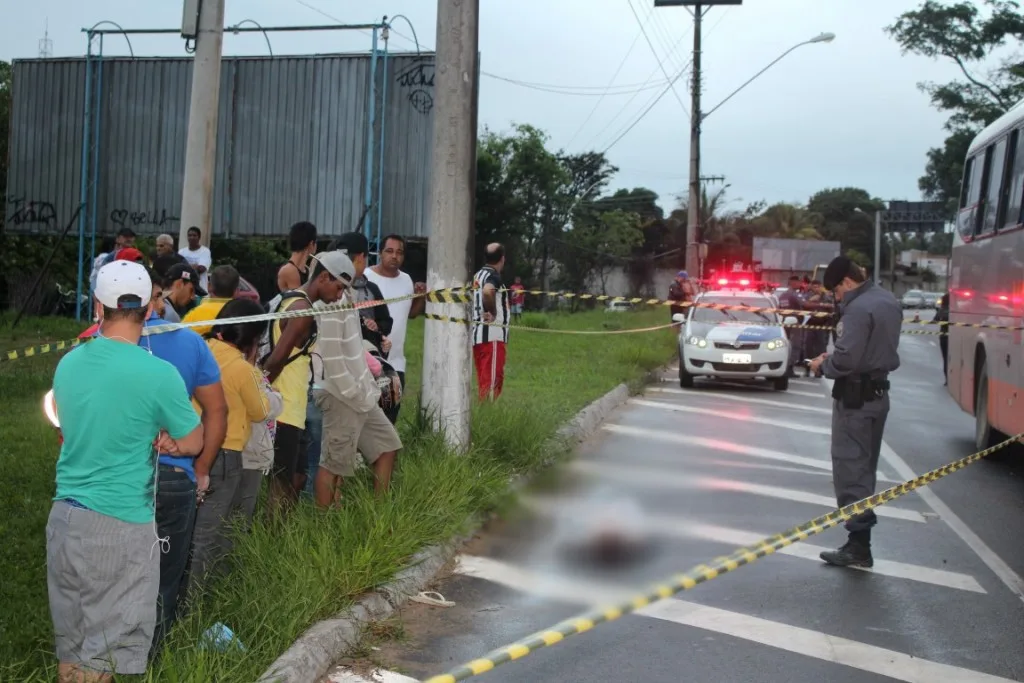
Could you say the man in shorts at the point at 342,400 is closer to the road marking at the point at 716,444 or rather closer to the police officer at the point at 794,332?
the road marking at the point at 716,444

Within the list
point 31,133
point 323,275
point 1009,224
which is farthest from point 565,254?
point 323,275

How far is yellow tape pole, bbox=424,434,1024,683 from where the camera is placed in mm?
4113

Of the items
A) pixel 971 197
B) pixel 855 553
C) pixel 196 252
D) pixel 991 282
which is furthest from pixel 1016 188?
pixel 196 252

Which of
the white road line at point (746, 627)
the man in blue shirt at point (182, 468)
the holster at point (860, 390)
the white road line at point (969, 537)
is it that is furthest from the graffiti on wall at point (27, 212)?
the man in blue shirt at point (182, 468)

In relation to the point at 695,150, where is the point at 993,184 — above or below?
below

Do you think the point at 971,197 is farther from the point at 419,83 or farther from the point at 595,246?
the point at 595,246

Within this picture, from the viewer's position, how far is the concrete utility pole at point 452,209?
29.0 ft

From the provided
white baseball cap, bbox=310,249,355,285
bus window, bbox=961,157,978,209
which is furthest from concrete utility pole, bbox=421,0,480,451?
bus window, bbox=961,157,978,209

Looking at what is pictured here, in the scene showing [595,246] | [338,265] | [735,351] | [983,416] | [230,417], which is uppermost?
[595,246]

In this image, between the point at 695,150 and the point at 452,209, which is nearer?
the point at 452,209

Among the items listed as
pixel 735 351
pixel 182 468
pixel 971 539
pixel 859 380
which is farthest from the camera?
pixel 735 351

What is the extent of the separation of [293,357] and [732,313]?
12.6m

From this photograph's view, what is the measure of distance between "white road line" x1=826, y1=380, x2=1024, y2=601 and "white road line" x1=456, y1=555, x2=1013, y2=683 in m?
1.48

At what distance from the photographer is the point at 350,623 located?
5.41 m
